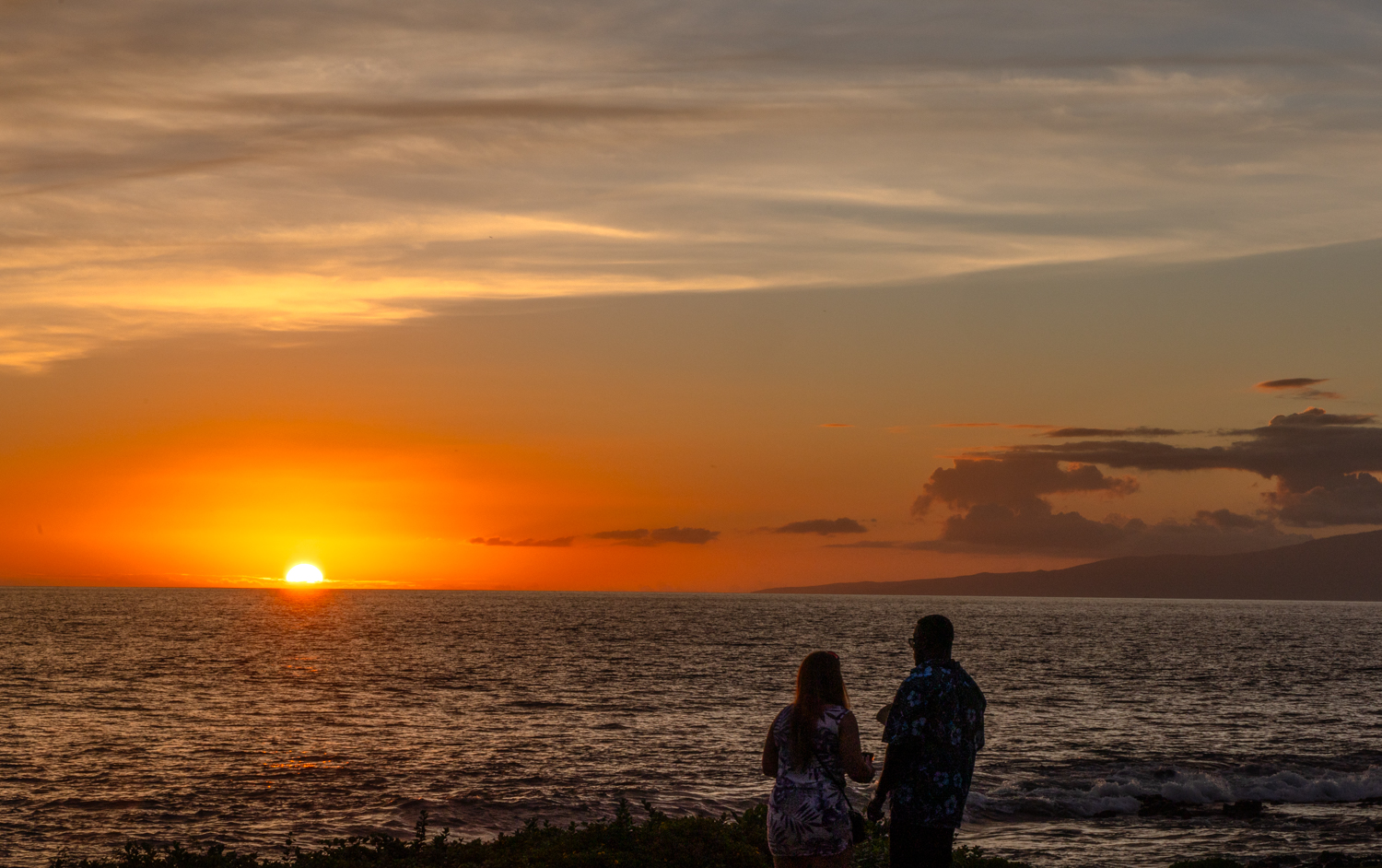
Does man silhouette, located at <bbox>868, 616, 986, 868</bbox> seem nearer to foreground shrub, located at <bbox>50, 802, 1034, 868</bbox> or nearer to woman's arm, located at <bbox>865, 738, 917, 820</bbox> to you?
woman's arm, located at <bbox>865, 738, 917, 820</bbox>

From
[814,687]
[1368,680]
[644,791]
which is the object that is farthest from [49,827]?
[1368,680]

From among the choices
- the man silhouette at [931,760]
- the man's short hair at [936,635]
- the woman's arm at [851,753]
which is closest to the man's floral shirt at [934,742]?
the man silhouette at [931,760]

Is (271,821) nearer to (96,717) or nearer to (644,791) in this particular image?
(644,791)

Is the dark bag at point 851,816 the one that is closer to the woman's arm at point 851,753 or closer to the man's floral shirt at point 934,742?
the woman's arm at point 851,753

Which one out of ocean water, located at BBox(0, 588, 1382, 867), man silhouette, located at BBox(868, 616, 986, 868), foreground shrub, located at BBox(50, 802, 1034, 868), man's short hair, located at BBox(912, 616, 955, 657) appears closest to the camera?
man silhouette, located at BBox(868, 616, 986, 868)

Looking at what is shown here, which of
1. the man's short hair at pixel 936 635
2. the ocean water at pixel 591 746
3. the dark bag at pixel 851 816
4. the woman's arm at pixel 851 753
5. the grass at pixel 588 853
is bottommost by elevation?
the ocean water at pixel 591 746

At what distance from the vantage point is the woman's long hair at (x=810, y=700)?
30.1ft

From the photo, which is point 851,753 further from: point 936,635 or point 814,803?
point 936,635

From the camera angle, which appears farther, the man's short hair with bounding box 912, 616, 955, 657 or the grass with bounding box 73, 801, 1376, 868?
the grass with bounding box 73, 801, 1376, 868

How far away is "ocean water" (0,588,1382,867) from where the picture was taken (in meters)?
26.9

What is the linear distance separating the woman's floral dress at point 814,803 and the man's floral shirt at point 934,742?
1.81 ft

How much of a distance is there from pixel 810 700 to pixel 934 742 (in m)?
1.16

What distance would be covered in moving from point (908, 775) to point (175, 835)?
22365mm

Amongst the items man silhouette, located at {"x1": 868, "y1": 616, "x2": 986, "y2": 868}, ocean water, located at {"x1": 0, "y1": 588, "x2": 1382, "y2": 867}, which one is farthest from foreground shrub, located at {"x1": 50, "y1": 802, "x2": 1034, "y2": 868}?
ocean water, located at {"x1": 0, "y1": 588, "x2": 1382, "y2": 867}
